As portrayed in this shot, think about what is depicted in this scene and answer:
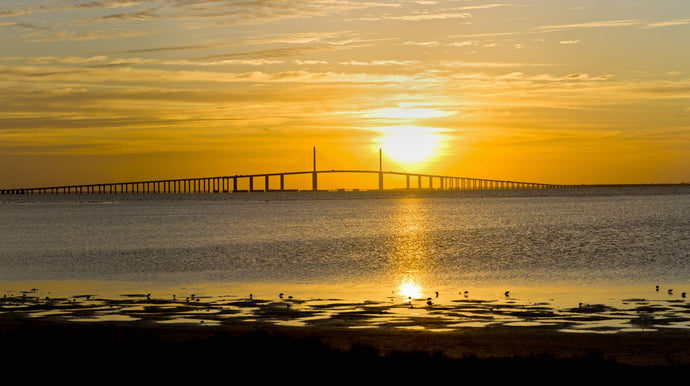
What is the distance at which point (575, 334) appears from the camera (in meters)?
18.8

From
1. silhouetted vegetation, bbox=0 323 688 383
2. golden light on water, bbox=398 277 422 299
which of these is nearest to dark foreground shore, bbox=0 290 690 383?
silhouetted vegetation, bbox=0 323 688 383

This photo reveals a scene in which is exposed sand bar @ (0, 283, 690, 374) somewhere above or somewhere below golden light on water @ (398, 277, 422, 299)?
below

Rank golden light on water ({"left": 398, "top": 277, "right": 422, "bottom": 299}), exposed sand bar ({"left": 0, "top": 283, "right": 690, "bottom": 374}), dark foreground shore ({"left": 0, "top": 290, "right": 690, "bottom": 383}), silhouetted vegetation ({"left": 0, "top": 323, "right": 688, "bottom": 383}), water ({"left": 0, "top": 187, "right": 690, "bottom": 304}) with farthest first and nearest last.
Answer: water ({"left": 0, "top": 187, "right": 690, "bottom": 304}), golden light on water ({"left": 398, "top": 277, "right": 422, "bottom": 299}), exposed sand bar ({"left": 0, "top": 283, "right": 690, "bottom": 374}), dark foreground shore ({"left": 0, "top": 290, "right": 690, "bottom": 383}), silhouetted vegetation ({"left": 0, "top": 323, "right": 688, "bottom": 383})

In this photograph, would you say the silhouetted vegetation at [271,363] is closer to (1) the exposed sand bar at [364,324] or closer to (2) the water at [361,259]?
(1) the exposed sand bar at [364,324]

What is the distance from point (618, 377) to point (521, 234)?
6037 cm

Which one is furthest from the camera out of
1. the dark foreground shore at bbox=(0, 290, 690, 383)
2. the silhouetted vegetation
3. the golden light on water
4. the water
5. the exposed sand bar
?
the water

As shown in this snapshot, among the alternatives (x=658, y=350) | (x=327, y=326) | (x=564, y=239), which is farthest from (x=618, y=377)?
(x=564, y=239)

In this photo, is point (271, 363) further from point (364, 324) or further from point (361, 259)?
point (361, 259)

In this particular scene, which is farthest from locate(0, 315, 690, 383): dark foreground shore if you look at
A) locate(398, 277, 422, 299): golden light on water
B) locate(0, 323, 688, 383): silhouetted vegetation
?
locate(398, 277, 422, 299): golden light on water

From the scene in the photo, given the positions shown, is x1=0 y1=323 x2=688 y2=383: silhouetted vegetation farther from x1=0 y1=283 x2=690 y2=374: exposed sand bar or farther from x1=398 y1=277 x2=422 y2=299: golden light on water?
x1=398 y1=277 x2=422 y2=299: golden light on water

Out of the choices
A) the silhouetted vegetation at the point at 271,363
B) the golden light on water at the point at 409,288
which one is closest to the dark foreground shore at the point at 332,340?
the silhouetted vegetation at the point at 271,363

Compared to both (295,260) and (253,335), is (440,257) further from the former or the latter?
Answer: (253,335)

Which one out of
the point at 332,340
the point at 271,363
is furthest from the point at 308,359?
the point at 332,340

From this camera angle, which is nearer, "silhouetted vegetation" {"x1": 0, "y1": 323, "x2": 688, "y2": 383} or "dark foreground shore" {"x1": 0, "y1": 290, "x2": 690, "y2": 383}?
"silhouetted vegetation" {"x1": 0, "y1": 323, "x2": 688, "y2": 383}
